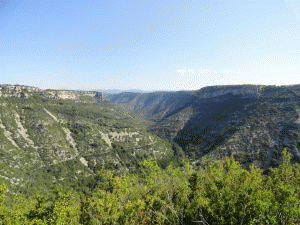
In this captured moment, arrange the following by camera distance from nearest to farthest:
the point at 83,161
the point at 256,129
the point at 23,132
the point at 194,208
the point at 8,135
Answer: the point at 194,208 → the point at 256,129 → the point at 8,135 → the point at 83,161 → the point at 23,132

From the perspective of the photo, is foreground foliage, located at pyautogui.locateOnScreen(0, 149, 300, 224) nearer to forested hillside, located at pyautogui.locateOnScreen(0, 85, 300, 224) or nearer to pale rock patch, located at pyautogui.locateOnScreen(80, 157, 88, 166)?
forested hillside, located at pyautogui.locateOnScreen(0, 85, 300, 224)

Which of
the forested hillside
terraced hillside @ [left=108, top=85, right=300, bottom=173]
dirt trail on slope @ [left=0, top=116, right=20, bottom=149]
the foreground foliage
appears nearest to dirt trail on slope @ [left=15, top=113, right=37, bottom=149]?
the forested hillside

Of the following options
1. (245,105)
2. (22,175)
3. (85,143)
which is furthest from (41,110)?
(245,105)

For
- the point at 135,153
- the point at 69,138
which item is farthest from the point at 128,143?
the point at 69,138

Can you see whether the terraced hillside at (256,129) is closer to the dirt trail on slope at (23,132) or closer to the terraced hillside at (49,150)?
the terraced hillside at (49,150)

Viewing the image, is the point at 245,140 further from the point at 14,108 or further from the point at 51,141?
the point at 14,108

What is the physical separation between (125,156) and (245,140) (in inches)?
5116

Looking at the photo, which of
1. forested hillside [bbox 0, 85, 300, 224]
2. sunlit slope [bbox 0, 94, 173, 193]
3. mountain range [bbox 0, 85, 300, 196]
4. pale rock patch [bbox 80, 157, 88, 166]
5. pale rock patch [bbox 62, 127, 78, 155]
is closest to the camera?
forested hillside [bbox 0, 85, 300, 224]

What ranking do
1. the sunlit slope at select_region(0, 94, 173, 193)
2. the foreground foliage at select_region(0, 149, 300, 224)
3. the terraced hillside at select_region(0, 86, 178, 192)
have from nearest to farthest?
the foreground foliage at select_region(0, 149, 300, 224), the terraced hillside at select_region(0, 86, 178, 192), the sunlit slope at select_region(0, 94, 173, 193)

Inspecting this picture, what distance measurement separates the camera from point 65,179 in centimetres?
13788

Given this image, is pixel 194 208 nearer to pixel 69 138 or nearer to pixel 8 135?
pixel 69 138

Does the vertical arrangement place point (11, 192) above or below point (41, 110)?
below

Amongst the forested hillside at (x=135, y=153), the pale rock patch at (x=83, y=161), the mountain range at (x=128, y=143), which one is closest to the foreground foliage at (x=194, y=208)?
the forested hillside at (x=135, y=153)

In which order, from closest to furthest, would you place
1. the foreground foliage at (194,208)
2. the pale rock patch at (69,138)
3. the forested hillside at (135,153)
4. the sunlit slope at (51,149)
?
the foreground foliage at (194,208), the forested hillside at (135,153), the sunlit slope at (51,149), the pale rock patch at (69,138)
